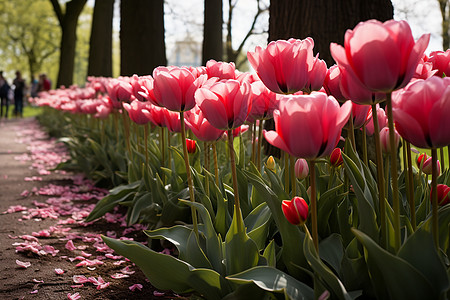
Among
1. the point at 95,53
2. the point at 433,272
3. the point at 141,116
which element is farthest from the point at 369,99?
the point at 95,53

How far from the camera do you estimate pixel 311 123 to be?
47.9 inches

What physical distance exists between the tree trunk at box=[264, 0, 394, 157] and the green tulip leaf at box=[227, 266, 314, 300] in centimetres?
281

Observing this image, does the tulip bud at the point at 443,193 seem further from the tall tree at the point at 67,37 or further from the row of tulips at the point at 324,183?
the tall tree at the point at 67,37

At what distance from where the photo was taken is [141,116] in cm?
310

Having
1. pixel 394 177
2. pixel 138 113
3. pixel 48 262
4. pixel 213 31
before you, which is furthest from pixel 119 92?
pixel 213 31

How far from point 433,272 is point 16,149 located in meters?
8.93

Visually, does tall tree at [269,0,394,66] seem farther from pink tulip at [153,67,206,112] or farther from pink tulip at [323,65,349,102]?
pink tulip at [153,67,206,112]

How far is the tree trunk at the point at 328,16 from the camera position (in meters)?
4.00

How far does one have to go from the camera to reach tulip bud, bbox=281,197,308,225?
1.35 metres

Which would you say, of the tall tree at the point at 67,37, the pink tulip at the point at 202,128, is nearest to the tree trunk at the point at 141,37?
the pink tulip at the point at 202,128

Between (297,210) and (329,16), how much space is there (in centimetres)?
308

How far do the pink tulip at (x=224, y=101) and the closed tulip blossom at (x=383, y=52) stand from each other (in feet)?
1.39

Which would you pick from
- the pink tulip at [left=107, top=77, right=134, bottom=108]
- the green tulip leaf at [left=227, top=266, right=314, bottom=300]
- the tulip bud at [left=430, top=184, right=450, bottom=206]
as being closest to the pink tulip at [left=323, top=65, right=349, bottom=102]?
the tulip bud at [left=430, top=184, right=450, bottom=206]

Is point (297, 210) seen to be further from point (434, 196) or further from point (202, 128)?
point (202, 128)
